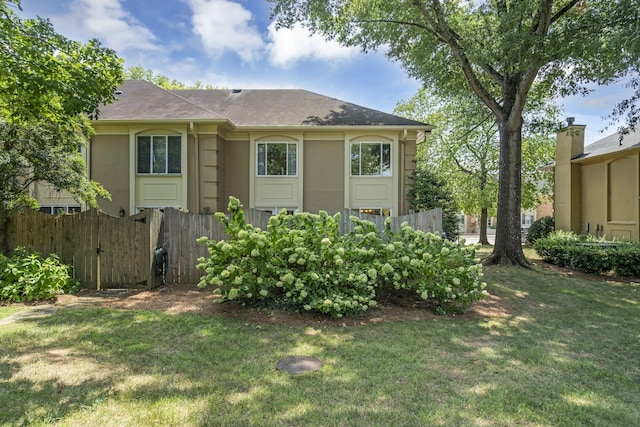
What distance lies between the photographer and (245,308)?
6.00 metres

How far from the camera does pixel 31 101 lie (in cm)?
606

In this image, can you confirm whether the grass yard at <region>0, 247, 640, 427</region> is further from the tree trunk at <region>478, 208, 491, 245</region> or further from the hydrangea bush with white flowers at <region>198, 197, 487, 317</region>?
the tree trunk at <region>478, 208, 491, 245</region>

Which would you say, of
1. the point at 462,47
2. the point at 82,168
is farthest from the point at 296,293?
the point at 462,47

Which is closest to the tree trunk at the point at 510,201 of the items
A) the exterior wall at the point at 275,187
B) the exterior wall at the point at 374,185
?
the exterior wall at the point at 374,185

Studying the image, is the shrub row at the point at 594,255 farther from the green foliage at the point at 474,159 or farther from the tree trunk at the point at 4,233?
the tree trunk at the point at 4,233

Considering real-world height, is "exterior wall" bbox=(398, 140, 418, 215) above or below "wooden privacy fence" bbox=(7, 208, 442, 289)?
above

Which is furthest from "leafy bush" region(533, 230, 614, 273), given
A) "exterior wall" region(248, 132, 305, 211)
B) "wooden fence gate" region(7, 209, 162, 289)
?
"wooden fence gate" region(7, 209, 162, 289)

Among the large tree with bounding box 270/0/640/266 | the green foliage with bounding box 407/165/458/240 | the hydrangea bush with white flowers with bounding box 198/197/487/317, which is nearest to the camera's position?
the hydrangea bush with white flowers with bounding box 198/197/487/317

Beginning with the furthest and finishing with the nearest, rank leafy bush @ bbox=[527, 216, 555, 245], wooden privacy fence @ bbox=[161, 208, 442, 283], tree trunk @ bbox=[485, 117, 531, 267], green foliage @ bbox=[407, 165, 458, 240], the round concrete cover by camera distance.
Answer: leafy bush @ bbox=[527, 216, 555, 245], green foliage @ bbox=[407, 165, 458, 240], tree trunk @ bbox=[485, 117, 531, 267], wooden privacy fence @ bbox=[161, 208, 442, 283], the round concrete cover

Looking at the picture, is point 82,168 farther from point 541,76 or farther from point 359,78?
point 541,76

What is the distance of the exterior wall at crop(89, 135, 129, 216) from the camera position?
1354 cm

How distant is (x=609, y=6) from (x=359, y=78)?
9.73 m

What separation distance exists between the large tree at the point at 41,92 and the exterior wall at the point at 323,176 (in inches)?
313

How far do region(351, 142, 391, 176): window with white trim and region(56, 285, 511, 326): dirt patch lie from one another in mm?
7590
